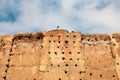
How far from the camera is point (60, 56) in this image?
25734 millimetres

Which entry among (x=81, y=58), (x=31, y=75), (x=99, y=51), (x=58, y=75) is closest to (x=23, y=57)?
(x=31, y=75)

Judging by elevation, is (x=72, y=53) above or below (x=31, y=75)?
above

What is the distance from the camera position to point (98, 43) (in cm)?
2636

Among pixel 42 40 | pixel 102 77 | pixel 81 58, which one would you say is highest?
pixel 42 40

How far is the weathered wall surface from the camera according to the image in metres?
24.8

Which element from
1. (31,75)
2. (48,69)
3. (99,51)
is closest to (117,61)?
(99,51)

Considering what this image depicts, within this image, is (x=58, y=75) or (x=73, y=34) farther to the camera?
(x=73, y=34)

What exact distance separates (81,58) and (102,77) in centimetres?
266

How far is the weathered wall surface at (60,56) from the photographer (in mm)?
24766

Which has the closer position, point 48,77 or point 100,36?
point 48,77

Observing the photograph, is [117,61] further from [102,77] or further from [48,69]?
[48,69]

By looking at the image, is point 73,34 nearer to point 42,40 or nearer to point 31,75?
point 42,40

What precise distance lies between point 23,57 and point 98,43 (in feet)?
23.9

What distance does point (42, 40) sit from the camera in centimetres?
2700
